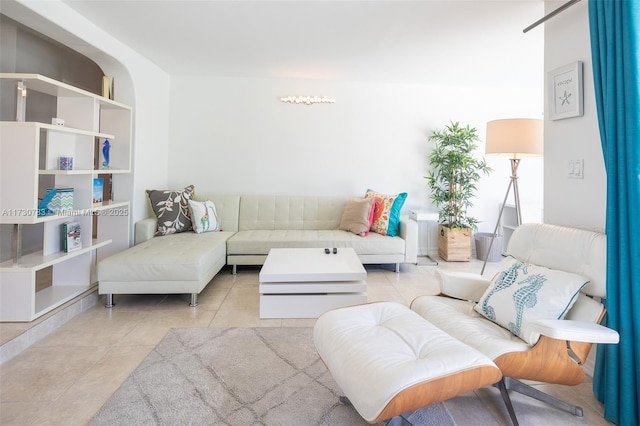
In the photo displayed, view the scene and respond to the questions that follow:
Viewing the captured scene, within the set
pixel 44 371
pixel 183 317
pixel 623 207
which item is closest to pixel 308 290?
pixel 183 317

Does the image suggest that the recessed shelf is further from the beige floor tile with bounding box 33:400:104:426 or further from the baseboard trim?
the beige floor tile with bounding box 33:400:104:426

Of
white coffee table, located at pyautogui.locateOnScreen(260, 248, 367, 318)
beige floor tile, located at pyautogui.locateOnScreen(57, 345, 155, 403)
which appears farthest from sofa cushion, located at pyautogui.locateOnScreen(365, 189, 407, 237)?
beige floor tile, located at pyautogui.locateOnScreen(57, 345, 155, 403)

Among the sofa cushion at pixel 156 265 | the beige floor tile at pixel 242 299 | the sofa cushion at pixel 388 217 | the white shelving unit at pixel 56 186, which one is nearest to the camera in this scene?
the white shelving unit at pixel 56 186

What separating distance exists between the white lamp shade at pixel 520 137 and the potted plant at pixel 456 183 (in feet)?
4.97

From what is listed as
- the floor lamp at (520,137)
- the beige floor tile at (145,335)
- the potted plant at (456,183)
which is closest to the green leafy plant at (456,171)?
the potted plant at (456,183)

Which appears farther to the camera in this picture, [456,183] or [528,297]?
[456,183]

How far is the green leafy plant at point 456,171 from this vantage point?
14.0 ft

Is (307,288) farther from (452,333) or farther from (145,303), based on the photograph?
(145,303)

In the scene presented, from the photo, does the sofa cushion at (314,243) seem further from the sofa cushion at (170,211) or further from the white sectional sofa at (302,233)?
the sofa cushion at (170,211)

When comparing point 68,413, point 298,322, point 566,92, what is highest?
point 566,92

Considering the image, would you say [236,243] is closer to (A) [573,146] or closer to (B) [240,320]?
(B) [240,320]

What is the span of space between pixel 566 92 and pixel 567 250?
1.05 meters

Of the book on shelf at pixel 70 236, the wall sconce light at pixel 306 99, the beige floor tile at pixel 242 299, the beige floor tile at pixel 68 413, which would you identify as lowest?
the beige floor tile at pixel 68 413

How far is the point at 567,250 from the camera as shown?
65.7 inches
